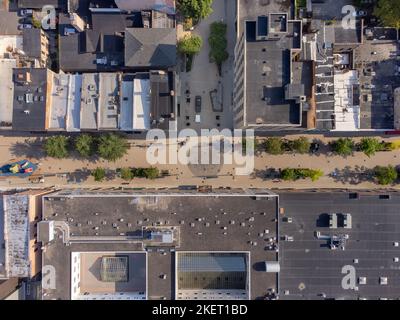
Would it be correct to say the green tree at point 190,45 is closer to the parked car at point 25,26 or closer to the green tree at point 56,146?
the green tree at point 56,146

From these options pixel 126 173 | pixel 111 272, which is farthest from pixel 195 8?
pixel 111 272

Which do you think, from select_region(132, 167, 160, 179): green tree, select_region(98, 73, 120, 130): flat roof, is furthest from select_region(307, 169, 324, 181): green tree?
select_region(98, 73, 120, 130): flat roof

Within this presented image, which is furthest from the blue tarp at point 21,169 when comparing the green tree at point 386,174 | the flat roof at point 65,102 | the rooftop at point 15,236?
the green tree at point 386,174

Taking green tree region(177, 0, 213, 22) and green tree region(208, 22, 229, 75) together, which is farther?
green tree region(208, 22, 229, 75)

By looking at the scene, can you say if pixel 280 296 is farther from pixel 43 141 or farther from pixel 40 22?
pixel 40 22

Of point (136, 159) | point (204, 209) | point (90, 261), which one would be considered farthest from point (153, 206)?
point (90, 261)

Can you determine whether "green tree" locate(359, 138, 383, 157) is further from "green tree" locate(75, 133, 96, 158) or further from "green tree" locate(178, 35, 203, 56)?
"green tree" locate(75, 133, 96, 158)

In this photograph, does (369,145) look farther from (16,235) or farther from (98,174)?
(16,235)
